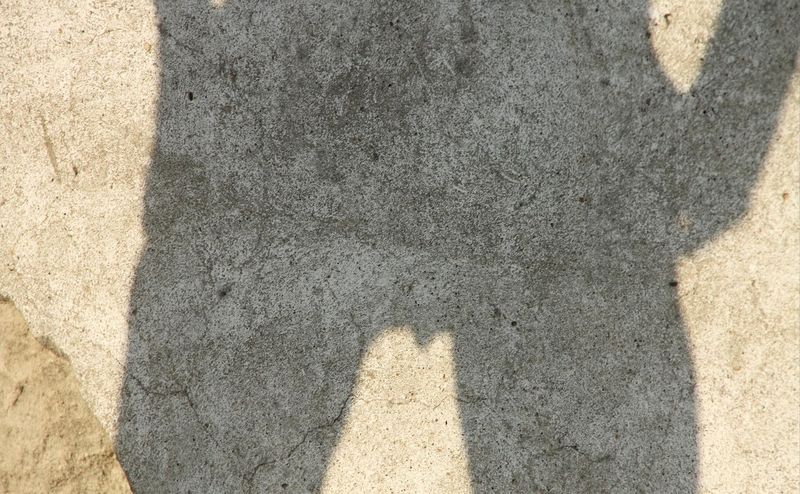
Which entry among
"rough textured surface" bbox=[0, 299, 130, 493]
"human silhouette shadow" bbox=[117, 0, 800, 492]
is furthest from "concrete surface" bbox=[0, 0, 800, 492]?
"rough textured surface" bbox=[0, 299, 130, 493]

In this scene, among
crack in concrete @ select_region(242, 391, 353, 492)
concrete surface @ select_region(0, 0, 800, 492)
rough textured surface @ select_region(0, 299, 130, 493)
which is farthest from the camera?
rough textured surface @ select_region(0, 299, 130, 493)

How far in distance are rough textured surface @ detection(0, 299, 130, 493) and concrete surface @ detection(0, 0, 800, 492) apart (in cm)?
11

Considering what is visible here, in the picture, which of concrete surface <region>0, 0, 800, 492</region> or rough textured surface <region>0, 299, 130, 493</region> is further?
rough textured surface <region>0, 299, 130, 493</region>

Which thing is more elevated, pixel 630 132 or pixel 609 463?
pixel 630 132

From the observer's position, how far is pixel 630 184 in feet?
6.61

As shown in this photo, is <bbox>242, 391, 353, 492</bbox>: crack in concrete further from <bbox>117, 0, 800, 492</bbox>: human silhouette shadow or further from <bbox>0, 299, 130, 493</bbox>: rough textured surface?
<bbox>0, 299, 130, 493</bbox>: rough textured surface

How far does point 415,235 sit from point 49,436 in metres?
1.68

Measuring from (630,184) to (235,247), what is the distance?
1.48 metres

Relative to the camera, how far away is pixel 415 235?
7.00 feet

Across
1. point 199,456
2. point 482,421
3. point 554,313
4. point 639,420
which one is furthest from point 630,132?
point 199,456

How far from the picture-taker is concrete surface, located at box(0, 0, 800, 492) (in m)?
1.96

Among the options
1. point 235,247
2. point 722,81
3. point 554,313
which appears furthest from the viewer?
point 235,247

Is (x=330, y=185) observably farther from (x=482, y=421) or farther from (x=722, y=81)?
(x=722, y=81)

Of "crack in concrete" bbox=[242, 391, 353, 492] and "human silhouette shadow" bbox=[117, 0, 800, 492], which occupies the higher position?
"human silhouette shadow" bbox=[117, 0, 800, 492]
